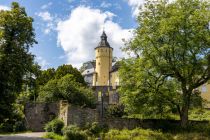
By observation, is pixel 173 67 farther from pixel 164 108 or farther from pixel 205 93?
pixel 205 93

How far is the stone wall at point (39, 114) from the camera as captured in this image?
3678 cm

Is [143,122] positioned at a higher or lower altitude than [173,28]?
lower

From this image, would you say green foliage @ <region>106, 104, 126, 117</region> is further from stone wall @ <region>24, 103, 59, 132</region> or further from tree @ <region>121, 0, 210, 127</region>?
tree @ <region>121, 0, 210, 127</region>

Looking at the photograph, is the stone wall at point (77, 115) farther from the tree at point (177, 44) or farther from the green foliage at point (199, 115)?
the green foliage at point (199, 115)

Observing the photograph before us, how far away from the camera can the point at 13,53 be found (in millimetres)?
31062

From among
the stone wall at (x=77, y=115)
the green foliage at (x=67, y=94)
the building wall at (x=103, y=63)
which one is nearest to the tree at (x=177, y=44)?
the stone wall at (x=77, y=115)

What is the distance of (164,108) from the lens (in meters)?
33.0

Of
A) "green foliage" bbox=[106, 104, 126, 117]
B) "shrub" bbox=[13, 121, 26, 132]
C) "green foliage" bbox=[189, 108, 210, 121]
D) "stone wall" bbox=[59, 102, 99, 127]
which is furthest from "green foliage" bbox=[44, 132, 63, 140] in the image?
"green foliage" bbox=[189, 108, 210, 121]

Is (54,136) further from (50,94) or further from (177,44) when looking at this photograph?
(50,94)

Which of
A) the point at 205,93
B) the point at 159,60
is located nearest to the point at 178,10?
A: the point at 159,60

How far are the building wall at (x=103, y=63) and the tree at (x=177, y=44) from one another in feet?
212

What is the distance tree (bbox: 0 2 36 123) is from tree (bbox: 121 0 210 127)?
340 inches

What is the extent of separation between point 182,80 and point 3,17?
50.0 feet

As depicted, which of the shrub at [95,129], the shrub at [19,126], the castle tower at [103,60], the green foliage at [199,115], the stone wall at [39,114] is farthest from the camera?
the castle tower at [103,60]
